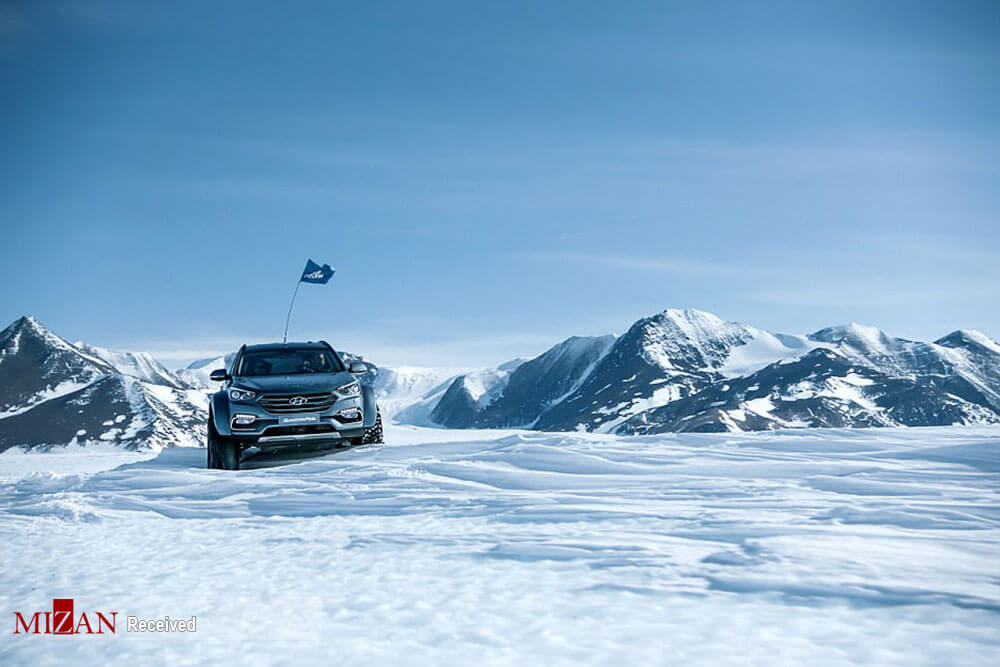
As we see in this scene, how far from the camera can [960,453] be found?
27.4 feet

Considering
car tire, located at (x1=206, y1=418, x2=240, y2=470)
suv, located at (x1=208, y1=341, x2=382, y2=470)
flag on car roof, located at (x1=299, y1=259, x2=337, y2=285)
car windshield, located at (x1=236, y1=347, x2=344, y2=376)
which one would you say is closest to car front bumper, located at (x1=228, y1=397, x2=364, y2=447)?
suv, located at (x1=208, y1=341, x2=382, y2=470)

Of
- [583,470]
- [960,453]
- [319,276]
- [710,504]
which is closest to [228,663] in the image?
[710,504]

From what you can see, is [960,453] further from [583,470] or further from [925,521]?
[583,470]

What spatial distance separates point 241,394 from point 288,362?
172cm

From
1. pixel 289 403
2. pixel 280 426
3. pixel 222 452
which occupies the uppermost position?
pixel 289 403

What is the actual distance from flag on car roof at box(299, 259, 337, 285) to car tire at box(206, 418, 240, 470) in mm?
6307

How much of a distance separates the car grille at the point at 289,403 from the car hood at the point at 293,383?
2.4 inches

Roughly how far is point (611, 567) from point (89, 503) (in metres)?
5.70

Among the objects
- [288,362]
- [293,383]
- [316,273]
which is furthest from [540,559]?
[316,273]

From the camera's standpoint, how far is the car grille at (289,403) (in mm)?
10594

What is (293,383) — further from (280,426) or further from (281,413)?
(280,426)

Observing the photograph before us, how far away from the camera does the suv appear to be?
34.5 feet

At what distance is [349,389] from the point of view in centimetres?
1124

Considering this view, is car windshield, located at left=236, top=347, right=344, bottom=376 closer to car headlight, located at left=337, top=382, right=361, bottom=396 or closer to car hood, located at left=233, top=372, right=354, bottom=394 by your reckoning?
car hood, located at left=233, top=372, right=354, bottom=394
